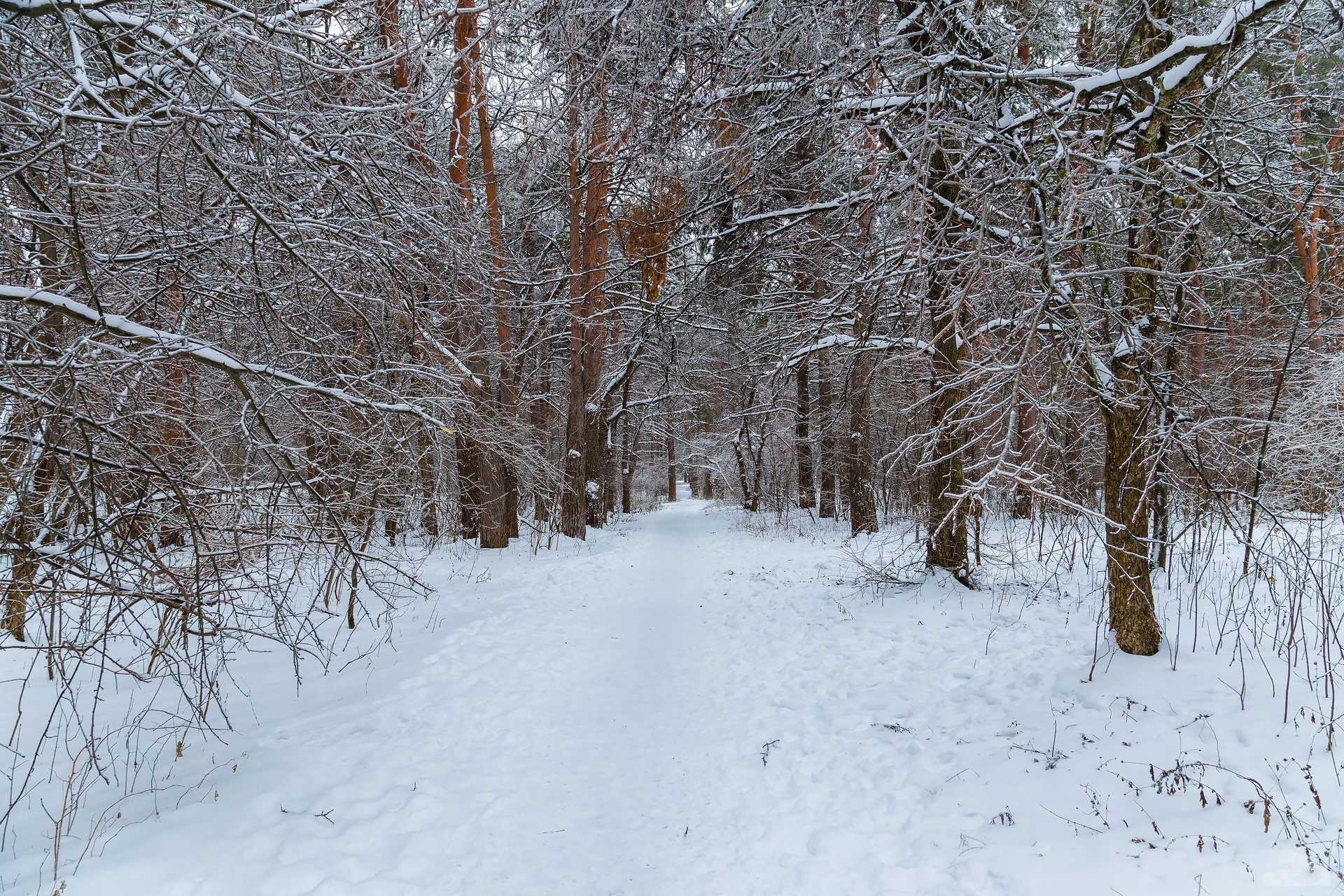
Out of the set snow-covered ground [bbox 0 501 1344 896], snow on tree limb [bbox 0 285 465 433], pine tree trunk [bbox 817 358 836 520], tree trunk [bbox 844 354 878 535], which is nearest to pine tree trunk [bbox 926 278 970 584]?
snow-covered ground [bbox 0 501 1344 896]

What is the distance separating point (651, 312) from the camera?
27.3 feet

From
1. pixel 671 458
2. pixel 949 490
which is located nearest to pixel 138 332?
pixel 949 490

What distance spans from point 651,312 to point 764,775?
594cm

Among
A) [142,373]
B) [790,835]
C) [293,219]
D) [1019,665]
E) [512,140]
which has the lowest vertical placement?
[790,835]

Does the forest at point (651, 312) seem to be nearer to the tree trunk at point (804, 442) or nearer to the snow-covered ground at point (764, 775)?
the snow-covered ground at point (764, 775)

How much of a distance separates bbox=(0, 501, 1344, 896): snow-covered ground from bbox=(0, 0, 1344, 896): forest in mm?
59

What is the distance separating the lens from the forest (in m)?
2.99

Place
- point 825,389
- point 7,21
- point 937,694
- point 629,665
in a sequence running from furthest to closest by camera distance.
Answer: point 825,389
point 629,665
point 937,694
point 7,21

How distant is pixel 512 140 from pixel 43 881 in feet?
32.5

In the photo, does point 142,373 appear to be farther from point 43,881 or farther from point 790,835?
point 790,835

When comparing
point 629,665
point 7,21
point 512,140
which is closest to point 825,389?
point 512,140

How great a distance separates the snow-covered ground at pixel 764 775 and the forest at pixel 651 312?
0.19 feet

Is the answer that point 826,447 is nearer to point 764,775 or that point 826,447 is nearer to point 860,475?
point 860,475

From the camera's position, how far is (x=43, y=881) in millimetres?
2809
